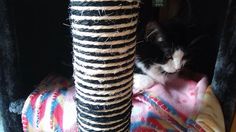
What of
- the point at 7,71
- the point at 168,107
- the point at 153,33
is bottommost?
the point at 168,107

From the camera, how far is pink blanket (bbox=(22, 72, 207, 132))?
75 centimetres

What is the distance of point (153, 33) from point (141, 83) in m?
0.18

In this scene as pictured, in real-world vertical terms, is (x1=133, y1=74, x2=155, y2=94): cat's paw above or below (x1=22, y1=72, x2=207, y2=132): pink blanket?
above

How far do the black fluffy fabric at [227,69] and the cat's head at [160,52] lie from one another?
137 mm

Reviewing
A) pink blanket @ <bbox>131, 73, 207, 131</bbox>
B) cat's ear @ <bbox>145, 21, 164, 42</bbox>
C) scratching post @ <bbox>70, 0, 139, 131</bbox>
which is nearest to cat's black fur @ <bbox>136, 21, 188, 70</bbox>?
cat's ear @ <bbox>145, 21, 164, 42</bbox>

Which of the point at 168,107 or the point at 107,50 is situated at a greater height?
the point at 107,50

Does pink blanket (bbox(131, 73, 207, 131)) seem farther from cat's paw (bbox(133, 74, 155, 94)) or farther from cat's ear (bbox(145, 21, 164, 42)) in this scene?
cat's ear (bbox(145, 21, 164, 42))

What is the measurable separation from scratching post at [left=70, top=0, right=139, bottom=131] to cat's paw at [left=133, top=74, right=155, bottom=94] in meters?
0.26

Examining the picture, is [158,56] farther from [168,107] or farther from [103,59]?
[103,59]

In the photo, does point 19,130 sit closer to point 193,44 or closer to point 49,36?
point 49,36

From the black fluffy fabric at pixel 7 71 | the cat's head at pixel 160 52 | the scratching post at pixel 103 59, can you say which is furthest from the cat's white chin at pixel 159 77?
the black fluffy fabric at pixel 7 71

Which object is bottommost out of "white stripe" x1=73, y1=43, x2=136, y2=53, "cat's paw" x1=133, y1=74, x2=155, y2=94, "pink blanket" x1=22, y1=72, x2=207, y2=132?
"pink blanket" x1=22, y1=72, x2=207, y2=132

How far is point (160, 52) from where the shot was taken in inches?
35.1

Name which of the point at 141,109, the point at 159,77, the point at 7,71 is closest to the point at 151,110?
the point at 141,109
